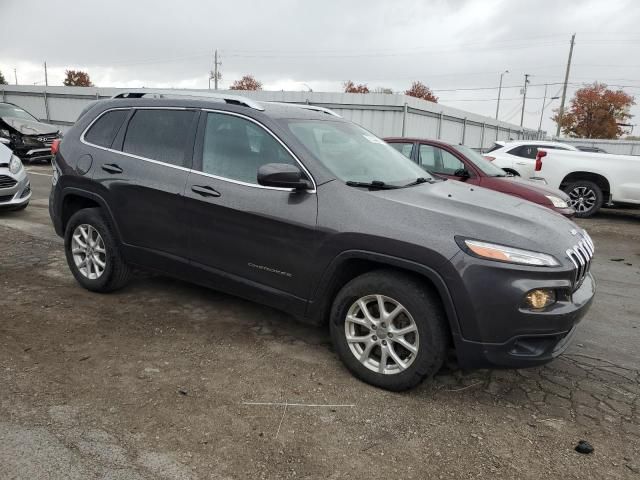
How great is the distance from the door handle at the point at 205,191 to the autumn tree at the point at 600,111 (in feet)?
186

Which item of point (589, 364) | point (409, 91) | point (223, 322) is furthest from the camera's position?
point (409, 91)

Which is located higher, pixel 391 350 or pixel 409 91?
pixel 409 91

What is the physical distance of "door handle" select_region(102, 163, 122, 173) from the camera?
4168mm

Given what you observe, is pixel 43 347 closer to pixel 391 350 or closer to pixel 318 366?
pixel 318 366

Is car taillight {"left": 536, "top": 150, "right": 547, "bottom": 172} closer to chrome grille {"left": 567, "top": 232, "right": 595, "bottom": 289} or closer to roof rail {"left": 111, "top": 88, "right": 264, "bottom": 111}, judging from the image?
chrome grille {"left": 567, "top": 232, "right": 595, "bottom": 289}

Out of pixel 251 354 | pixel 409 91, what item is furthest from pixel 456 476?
pixel 409 91

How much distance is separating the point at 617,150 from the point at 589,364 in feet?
121

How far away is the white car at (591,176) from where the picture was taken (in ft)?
32.3

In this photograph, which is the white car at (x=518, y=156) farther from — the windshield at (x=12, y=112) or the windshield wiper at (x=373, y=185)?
the windshield at (x=12, y=112)

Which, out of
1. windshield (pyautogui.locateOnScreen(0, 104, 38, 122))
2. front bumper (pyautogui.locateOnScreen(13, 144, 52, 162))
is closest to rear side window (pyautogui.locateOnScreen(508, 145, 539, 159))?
front bumper (pyautogui.locateOnScreen(13, 144, 52, 162))

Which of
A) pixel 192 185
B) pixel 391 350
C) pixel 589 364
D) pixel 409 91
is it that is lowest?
pixel 589 364

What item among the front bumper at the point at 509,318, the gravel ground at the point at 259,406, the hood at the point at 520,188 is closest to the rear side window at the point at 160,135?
the gravel ground at the point at 259,406

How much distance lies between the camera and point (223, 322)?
406 cm

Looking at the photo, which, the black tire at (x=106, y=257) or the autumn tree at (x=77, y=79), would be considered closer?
the black tire at (x=106, y=257)
